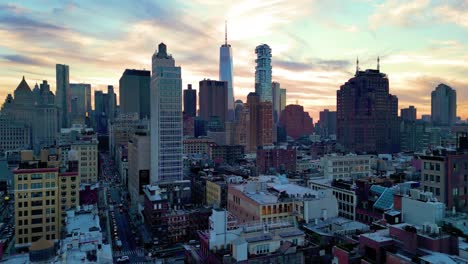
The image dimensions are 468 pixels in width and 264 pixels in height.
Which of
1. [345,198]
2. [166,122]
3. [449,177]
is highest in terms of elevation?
[166,122]

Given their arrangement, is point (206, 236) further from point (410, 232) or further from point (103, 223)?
point (103, 223)

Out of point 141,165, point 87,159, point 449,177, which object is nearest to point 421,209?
point 449,177

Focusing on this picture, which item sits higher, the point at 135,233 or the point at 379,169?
the point at 379,169

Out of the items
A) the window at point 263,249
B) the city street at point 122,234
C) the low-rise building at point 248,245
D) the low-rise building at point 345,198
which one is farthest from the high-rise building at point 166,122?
the window at point 263,249

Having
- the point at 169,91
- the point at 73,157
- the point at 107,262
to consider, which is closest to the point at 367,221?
the point at 107,262

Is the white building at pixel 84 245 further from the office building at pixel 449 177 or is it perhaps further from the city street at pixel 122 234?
the office building at pixel 449 177

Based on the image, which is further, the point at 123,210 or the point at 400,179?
the point at 123,210

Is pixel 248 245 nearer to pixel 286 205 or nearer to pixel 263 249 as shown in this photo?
pixel 263 249

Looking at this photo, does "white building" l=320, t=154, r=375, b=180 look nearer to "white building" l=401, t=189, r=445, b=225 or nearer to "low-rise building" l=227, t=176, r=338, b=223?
"low-rise building" l=227, t=176, r=338, b=223

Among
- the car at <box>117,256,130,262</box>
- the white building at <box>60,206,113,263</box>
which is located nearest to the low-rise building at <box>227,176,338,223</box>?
the car at <box>117,256,130,262</box>
